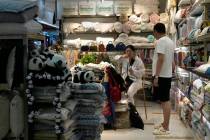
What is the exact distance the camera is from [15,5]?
95.9 inches

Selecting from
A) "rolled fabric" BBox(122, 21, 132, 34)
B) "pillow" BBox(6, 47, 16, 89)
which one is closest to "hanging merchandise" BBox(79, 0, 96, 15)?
"rolled fabric" BBox(122, 21, 132, 34)

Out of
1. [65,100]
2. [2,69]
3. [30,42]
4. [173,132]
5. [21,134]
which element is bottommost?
[173,132]

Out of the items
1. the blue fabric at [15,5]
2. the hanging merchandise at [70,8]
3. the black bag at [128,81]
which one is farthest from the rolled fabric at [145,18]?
the blue fabric at [15,5]

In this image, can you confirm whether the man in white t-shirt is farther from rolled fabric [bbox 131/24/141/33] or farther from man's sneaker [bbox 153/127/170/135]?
rolled fabric [bbox 131/24/141/33]

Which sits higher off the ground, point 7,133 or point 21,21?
point 21,21

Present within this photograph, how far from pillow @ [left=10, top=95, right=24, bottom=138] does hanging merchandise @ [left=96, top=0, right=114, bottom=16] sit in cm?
767

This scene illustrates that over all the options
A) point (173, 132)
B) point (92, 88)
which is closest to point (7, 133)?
point (92, 88)

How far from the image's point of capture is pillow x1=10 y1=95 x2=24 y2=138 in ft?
7.84

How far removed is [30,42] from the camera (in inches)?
108

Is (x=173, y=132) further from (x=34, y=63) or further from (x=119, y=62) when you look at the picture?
(x=34, y=63)

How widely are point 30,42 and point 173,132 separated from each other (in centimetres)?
375

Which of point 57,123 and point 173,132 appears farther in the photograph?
point 173,132

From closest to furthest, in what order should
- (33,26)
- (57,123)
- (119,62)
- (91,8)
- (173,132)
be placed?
(57,123), (33,26), (173,132), (119,62), (91,8)

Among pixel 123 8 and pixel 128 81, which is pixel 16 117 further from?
pixel 123 8
